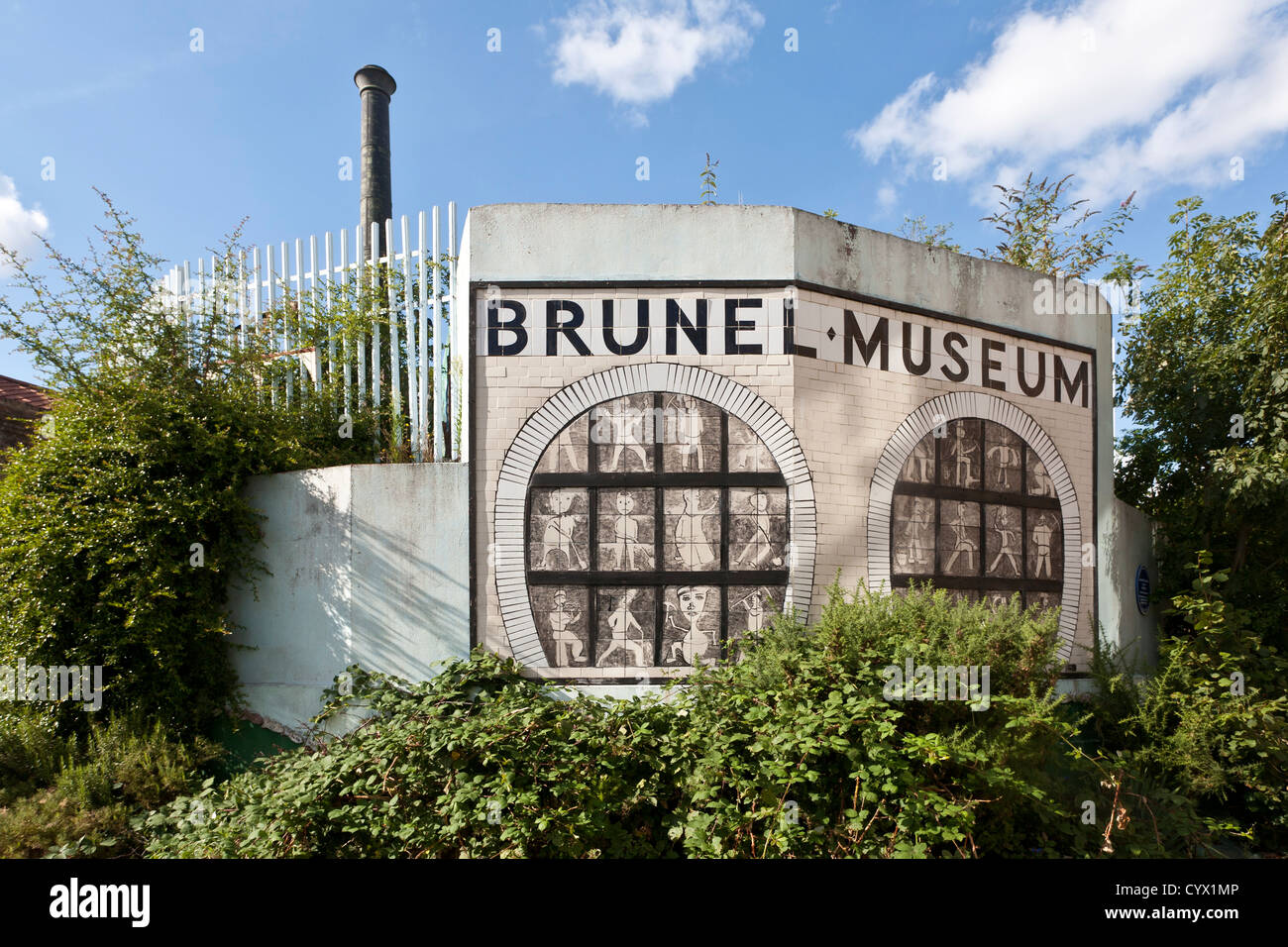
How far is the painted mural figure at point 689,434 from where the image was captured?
599 centimetres

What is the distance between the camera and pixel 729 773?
459cm

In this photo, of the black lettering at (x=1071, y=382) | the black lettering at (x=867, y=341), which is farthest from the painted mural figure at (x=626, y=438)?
the black lettering at (x=1071, y=382)

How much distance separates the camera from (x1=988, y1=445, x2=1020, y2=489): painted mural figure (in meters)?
6.99

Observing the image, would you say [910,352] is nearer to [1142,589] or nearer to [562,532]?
[562,532]

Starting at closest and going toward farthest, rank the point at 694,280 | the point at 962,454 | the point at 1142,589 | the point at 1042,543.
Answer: the point at 694,280 < the point at 962,454 < the point at 1042,543 < the point at 1142,589

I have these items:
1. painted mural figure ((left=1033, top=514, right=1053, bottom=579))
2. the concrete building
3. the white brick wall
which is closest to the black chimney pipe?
the concrete building

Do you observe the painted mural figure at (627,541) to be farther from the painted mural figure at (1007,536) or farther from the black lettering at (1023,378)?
the black lettering at (1023,378)

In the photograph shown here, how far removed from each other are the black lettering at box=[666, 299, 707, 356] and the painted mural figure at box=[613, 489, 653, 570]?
55.5 inches

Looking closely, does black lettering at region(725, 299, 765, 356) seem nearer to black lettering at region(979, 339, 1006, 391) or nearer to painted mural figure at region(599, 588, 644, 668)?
painted mural figure at region(599, 588, 644, 668)

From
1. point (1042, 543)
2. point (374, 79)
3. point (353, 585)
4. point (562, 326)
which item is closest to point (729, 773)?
point (353, 585)

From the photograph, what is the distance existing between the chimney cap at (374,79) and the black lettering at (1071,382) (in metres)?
11.0

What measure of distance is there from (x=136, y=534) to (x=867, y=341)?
20.5 ft

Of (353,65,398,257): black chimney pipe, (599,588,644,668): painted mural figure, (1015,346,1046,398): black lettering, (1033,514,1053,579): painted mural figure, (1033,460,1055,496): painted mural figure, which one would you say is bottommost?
(599,588,644,668): painted mural figure
